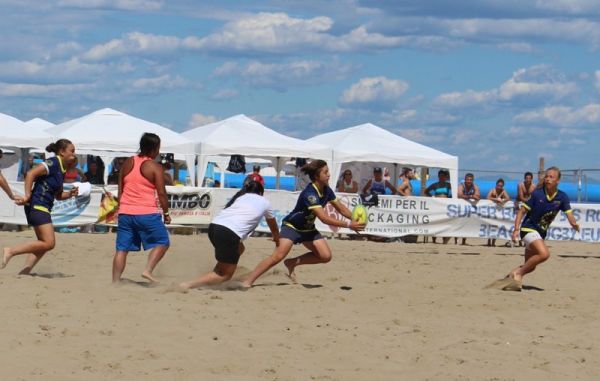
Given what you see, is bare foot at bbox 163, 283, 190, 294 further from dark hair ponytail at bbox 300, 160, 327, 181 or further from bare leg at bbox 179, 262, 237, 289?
dark hair ponytail at bbox 300, 160, 327, 181

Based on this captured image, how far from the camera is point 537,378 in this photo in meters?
7.05

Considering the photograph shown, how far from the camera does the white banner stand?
21781 millimetres

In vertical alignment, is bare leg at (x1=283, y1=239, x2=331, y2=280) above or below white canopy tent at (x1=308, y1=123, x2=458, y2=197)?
below

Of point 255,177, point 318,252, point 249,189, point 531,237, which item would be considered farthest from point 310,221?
point 255,177

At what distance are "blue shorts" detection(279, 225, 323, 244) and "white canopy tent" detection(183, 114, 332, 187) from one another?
12183mm

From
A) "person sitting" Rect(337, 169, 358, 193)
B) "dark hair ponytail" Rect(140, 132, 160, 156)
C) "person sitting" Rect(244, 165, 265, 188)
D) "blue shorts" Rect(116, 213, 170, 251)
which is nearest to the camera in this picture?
"dark hair ponytail" Rect(140, 132, 160, 156)

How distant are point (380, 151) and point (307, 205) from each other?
43.2ft

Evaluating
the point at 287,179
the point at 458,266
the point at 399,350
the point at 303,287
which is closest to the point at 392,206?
the point at 458,266

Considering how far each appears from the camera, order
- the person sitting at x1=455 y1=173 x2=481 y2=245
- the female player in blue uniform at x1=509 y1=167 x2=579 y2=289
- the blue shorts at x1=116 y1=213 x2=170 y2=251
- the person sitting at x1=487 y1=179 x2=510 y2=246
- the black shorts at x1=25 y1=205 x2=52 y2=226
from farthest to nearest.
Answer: the person sitting at x1=455 y1=173 x2=481 y2=245 < the person sitting at x1=487 y1=179 x2=510 y2=246 < the female player in blue uniform at x1=509 y1=167 x2=579 y2=289 < the black shorts at x1=25 y1=205 x2=52 y2=226 < the blue shorts at x1=116 y1=213 x2=170 y2=251

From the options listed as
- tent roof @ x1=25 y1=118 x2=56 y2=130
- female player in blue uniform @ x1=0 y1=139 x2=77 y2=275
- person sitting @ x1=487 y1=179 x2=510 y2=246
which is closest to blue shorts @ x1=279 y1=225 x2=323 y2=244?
female player in blue uniform @ x1=0 y1=139 x2=77 y2=275

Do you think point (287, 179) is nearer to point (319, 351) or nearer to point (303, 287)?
point (303, 287)

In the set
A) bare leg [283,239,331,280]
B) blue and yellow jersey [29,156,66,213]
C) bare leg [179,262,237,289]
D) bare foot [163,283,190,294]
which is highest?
blue and yellow jersey [29,156,66,213]

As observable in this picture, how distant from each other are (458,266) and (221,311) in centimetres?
726

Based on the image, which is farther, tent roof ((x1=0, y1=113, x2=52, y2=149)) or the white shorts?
tent roof ((x1=0, y1=113, x2=52, y2=149))
